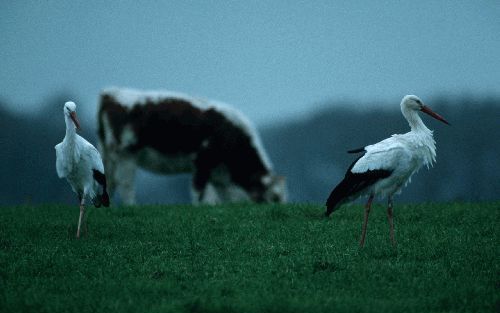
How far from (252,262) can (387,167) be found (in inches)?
106

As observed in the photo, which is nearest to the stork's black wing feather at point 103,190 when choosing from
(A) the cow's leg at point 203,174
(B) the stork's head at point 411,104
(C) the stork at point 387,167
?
(C) the stork at point 387,167

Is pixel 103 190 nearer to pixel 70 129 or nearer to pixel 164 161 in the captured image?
pixel 70 129

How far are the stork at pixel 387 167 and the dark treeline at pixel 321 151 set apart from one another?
20930 millimetres

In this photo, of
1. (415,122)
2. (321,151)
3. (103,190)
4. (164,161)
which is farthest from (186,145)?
(321,151)

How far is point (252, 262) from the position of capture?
968cm

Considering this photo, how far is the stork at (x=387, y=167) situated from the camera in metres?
11.0

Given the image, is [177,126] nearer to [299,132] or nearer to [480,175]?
[480,175]

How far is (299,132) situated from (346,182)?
3831cm

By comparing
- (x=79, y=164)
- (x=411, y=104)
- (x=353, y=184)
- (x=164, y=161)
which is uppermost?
(x=411, y=104)

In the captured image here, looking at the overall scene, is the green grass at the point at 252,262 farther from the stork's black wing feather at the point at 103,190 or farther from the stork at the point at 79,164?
the stork at the point at 79,164

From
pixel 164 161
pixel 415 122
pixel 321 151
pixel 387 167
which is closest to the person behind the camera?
pixel 387 167

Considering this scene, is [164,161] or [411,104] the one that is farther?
[164,161]

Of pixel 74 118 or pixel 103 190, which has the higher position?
pixel 74 118

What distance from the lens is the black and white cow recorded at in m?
20.8
